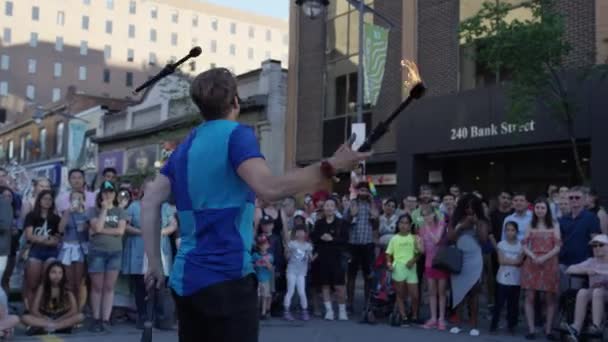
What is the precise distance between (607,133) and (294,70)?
1279cm

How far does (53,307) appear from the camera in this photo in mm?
8750

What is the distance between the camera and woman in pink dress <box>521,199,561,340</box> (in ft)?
30.9

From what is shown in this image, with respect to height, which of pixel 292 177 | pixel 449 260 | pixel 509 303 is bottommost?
pixel 509 303

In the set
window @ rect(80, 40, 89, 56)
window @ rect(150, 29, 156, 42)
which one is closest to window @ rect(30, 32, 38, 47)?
window @ rect(80, 40, 89, 56)

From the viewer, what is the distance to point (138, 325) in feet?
31.0

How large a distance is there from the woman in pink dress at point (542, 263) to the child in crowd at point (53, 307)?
19.4 feet

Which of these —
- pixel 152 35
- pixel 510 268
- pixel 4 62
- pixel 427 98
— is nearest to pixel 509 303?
pixel 510 268

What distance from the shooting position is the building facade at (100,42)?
3145 inches

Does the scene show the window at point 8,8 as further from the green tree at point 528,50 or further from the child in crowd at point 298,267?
the child in crowd at point 298,267

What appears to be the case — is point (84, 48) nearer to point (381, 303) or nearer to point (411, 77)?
point (381, 303)

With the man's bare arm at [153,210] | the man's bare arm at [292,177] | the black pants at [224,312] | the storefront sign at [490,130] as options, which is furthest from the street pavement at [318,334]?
the storefront sign at [490,130]

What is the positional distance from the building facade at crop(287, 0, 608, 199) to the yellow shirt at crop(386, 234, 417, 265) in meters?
5.91

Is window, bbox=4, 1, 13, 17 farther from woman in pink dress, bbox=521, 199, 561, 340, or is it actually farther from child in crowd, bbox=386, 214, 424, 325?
woman in pink dress, bbox=521, 199, 561, 340

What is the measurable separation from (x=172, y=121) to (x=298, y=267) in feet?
66.6
